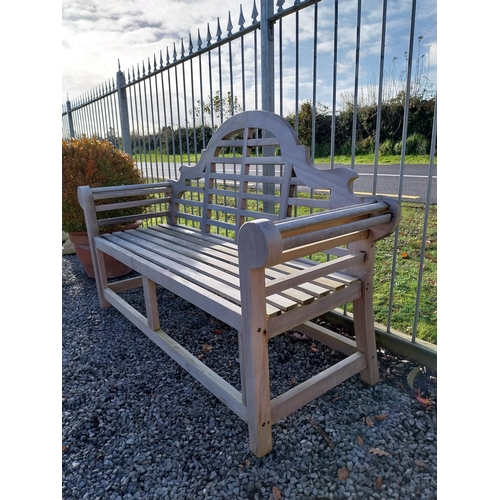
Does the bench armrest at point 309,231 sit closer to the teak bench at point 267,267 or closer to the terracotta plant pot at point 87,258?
the teak bench at point 267,267

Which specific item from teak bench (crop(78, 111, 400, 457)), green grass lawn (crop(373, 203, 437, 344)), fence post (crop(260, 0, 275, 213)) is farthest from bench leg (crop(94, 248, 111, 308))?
green grass lawn (crop(373, 203, 437, 344))

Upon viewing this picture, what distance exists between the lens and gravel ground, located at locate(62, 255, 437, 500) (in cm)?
138

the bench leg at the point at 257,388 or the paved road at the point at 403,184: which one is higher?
the paved road at the point at 403,184

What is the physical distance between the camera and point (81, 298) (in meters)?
3.17

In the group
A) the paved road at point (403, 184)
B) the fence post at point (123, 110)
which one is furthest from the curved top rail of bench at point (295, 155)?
the paved road at point (403, 184)

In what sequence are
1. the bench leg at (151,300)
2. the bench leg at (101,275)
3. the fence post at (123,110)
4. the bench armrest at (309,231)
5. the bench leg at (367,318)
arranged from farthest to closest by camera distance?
the fence post at (123,110) → the bench leg at (101,275) → the bench leg at (151,300) → the bench leg at (367,318) → the bench armrest at (309,231)

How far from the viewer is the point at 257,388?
140 cm

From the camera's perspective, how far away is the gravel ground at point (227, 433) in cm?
138

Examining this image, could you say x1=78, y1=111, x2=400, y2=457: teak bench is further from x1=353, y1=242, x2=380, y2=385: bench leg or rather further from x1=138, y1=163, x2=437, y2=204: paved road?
x1=138, y1=163, x2=437, y2=204: paved road

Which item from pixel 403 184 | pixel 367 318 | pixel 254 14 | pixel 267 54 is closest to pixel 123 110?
pixel 254 14

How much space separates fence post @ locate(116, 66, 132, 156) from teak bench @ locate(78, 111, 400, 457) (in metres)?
2.37

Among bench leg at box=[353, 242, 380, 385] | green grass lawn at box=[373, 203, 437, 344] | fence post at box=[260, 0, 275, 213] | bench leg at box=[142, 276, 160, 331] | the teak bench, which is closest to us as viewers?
the teak bench

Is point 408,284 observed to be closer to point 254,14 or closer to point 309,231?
point 309,231

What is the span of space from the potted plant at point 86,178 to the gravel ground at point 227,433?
1.35 metres
